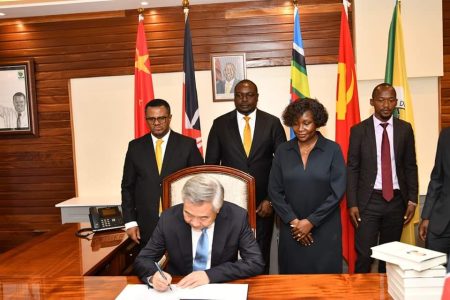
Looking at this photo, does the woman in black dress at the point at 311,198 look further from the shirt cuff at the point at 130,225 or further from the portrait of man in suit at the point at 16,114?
the portrait of man in suit at the point at 16,114

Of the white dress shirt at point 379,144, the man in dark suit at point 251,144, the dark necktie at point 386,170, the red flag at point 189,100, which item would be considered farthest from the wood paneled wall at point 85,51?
the dark necktie at point 386,170

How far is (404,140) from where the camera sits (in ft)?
9.70

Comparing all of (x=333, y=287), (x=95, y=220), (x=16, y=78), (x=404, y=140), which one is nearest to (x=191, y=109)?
(x=95, y=220)

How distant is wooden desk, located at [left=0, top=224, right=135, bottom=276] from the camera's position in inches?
78.5

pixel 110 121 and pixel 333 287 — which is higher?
pixel 110 121

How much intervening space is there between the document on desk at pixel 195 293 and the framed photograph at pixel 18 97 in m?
3.52

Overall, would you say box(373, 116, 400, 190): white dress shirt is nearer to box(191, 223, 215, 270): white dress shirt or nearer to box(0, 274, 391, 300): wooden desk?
box(0, 274, 391, 300): wooden desk

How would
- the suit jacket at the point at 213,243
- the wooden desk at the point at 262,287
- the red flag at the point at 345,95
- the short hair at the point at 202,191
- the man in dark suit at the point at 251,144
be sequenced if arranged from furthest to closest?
1. the red flag at the point at 345,95
2. the man in dark suit at the point at 251,144
3. the suit jacket at the point at 213,243
4. the short hair at the point at 202,191
5. the wooden desk at the point at 262,287

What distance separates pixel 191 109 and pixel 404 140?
1.79 metres

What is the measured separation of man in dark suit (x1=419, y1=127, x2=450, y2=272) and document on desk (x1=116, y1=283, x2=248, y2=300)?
136cm

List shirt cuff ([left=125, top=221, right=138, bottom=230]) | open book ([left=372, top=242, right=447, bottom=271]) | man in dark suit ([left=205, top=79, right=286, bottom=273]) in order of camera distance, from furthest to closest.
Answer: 1. man in dark suit ([left=205, top=79, right=286, bottom=273])
2. shirt cuff ([left=125, top=221, right=138, bottom=230])
3. open book ([left=372, top=242, right=447, bottom=271])

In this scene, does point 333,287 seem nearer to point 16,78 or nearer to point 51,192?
point 51,192

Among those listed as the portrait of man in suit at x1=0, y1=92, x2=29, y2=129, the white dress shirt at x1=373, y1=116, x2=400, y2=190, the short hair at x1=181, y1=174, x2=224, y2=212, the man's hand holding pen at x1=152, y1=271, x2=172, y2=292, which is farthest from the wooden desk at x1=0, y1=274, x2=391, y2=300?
the portrait of man in suit at x1=0, y1=92, x2=29, y2=129

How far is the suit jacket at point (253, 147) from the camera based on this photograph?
3.09 m
